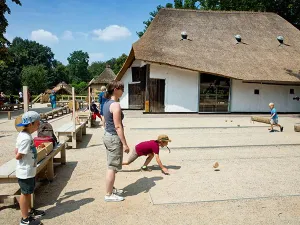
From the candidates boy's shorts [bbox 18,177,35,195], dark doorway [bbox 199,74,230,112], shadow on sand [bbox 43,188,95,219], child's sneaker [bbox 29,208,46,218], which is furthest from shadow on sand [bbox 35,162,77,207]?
dark doorway [bbox 199,74,230,112]

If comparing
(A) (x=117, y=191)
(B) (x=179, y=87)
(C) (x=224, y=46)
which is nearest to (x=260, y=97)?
(C) (x=224, y=46)

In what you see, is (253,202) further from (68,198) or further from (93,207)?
(68,198)

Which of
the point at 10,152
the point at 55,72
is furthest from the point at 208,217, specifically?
the point at 55,72

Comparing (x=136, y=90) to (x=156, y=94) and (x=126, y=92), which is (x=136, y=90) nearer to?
(x=126, y=92)

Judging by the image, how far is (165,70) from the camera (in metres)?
19.1

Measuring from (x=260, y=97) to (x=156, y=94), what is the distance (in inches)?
327

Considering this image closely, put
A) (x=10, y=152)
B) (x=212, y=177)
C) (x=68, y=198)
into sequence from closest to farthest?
1. (x=68, y=198)
2. (x=212, y=177)
3. (x=10, y=152)

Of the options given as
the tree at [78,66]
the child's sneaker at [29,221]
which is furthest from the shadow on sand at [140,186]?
the tree at [78,66]

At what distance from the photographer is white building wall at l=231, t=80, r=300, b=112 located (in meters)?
20.2

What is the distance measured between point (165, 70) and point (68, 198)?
50.5ft

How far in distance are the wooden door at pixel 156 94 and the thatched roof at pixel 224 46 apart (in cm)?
206

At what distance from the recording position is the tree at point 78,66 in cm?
10556

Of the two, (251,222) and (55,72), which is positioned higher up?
(55,72)

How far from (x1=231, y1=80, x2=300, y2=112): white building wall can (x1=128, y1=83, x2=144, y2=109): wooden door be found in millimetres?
7797
